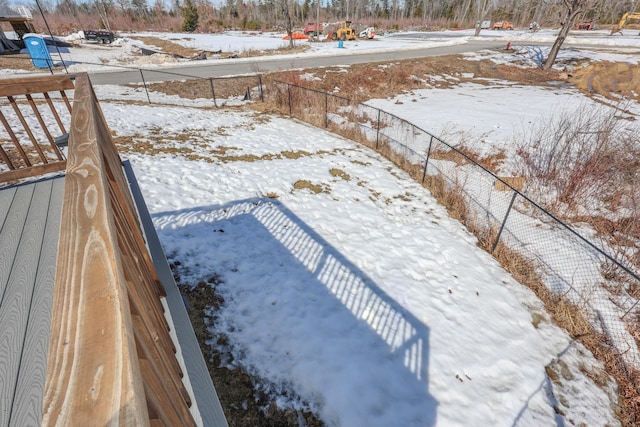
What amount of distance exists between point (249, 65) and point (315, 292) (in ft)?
75.6

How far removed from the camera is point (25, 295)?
1.96 meters

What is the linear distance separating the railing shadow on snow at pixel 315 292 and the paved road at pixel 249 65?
15.8 m

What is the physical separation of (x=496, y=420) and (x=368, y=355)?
1.60 metres

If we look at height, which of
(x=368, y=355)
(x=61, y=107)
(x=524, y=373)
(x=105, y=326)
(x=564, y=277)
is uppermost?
(x=105, y=326)

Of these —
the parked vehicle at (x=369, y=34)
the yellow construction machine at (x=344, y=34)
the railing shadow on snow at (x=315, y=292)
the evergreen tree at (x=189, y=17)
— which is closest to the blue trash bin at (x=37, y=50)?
the railing shadow on snow at (x=315, y=292)

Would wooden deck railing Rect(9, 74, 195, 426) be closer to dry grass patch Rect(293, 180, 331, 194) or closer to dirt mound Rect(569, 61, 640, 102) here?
dry grass patch Rect(293, 180, 331, 194)

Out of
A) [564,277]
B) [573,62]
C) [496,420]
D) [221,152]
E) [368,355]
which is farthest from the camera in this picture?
[573,62]

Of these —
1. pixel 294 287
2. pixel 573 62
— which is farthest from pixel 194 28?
pixel 294 287

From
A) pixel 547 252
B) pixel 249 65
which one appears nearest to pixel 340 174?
pixel 547 252

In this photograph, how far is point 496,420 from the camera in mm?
3508

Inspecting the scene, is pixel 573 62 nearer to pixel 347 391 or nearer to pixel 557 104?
pixel 557 104

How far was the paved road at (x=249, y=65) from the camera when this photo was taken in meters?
18.5

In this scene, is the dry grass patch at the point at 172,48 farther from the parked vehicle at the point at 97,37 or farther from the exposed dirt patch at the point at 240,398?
the exposed dirt patch at the point at 240,398

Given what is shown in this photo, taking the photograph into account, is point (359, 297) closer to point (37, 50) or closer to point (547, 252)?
point (547, 252)
